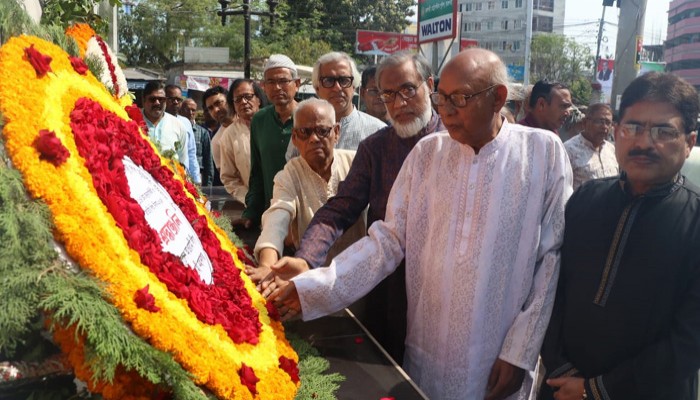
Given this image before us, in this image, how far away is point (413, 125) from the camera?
265 centimetres

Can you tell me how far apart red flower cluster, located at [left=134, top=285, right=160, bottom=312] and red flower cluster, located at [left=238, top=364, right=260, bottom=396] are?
27 cm

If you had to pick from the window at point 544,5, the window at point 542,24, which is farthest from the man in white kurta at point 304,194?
the window at point 542,24

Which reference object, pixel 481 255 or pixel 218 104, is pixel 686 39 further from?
pixel 481 255

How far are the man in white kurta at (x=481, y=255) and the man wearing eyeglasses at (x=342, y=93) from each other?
1296mm

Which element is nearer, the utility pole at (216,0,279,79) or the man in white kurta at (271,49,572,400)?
the man in white kurta at (271,49,572,400)

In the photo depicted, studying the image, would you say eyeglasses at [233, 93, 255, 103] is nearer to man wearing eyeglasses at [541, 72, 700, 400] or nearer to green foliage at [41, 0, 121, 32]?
green foliage at [41, 0, 121, 32]

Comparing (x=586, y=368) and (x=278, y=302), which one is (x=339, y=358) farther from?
(x=586, y=368)

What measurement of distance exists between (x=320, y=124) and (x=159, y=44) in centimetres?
3398

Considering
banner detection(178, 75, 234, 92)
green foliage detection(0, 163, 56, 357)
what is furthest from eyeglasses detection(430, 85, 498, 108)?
banner detection(178, 75, 234, 92)

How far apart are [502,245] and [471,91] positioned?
538 millimetres

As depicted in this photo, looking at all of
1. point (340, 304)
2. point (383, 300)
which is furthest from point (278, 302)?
point (383, 300)

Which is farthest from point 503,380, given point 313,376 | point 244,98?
point 244,98

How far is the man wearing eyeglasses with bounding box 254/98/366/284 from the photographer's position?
2.72 m

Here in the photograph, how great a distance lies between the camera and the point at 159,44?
1342 inches
